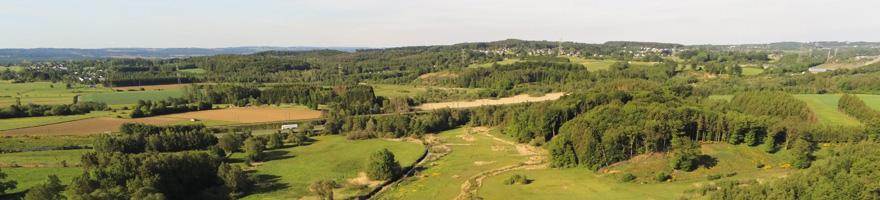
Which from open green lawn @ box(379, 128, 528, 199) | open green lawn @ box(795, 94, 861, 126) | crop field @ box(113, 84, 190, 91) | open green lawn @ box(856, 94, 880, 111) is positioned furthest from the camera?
crop field @ box(113, 84, 190, 91)

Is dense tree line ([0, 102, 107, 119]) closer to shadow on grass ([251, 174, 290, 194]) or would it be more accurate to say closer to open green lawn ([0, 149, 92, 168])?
open green lawn ([0, 149, 92, 168])

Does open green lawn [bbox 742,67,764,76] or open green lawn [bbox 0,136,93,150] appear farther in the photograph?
open green lawn [bbox 742,67,764,76]

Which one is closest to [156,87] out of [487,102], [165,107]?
[165,107]

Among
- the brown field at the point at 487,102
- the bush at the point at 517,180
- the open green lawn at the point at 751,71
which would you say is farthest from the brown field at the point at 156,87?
the open green lawn at the point at 751,71

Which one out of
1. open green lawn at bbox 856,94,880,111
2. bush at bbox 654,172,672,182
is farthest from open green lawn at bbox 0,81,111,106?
open green lawn at bbox 856,94,880,111

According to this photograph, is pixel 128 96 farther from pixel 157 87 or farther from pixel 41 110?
pixel 41 110

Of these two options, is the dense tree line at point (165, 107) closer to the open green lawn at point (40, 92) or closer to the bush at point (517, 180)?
the open green lawn at point (40, 92)
